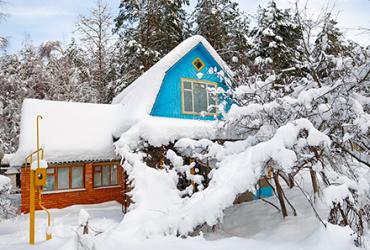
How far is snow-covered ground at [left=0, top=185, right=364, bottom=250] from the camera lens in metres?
4.69

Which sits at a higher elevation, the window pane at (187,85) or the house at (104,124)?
the window pane at (187,85)

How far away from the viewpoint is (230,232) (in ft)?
26.4

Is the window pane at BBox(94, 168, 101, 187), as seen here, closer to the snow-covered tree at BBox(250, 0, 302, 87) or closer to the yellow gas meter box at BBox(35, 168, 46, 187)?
the yellow gas meter box at BBox(35, 168, 46, 187)

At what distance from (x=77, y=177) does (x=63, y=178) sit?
1.93 feet

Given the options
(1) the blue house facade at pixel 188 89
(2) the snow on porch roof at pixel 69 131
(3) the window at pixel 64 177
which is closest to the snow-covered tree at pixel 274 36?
(1) the blue house facade at pixel 188 89

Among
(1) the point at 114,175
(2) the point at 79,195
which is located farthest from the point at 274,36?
(2) the point at 79,195

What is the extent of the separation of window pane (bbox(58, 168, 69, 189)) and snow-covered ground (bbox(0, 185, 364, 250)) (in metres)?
1.08

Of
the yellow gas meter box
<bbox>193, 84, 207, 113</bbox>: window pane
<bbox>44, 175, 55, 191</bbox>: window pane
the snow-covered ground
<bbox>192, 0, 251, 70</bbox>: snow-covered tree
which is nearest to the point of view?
the snow-covered ground

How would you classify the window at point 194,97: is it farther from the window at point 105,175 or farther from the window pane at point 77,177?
the window pane at point 77,177

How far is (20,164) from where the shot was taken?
38.4ft

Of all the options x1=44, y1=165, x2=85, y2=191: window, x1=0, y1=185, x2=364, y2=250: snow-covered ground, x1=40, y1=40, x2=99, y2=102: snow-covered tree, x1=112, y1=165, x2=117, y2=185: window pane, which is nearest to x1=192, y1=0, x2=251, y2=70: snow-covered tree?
x1=40, y1=40, x2=99, y2=102: snow-covered tree

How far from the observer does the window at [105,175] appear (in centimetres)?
1400

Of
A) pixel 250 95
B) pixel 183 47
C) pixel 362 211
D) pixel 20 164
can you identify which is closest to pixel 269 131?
pixel 250 95

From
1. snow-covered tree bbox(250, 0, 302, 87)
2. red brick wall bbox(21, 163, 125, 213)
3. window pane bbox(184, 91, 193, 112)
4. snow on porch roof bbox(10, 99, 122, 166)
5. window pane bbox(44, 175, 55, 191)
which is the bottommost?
red brick wall bbox(21, 163, 125, 213)
